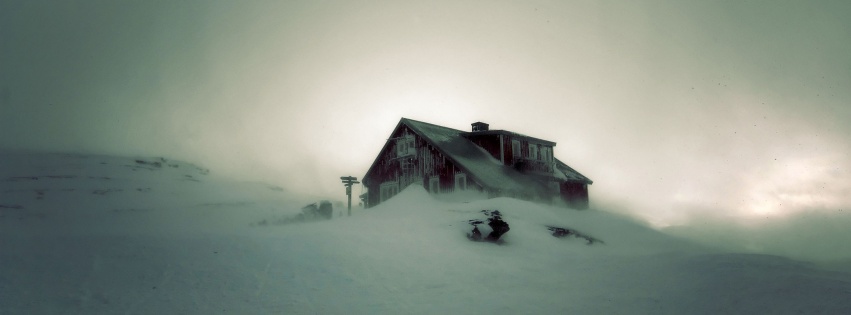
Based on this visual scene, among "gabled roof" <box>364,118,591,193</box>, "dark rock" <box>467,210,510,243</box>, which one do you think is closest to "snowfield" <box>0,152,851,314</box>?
"dark rock" <box>467,210,510,243</box>

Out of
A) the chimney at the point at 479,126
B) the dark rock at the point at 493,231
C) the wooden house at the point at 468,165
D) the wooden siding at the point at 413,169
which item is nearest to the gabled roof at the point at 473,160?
the wooden house at the point at 468,165

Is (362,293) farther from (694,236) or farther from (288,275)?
(694,236)

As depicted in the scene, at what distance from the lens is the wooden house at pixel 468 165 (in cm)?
3017

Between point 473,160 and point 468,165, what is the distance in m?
2.15

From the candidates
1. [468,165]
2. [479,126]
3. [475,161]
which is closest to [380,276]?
[468,165]

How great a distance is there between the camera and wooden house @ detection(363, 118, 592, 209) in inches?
1188

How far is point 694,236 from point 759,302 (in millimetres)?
22148

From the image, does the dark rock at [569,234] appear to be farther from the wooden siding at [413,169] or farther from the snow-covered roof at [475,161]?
the wooden siding at [413,169]

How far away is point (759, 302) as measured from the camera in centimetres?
1026

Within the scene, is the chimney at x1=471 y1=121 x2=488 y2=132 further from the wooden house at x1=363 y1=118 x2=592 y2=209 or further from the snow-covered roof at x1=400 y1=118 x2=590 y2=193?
the snow-covered roof at x1=400 y1=118 x2=590 y2=193

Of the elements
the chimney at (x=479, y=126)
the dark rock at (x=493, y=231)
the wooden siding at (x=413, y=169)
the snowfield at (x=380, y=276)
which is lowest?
the snowfield at (x=380, y=276)

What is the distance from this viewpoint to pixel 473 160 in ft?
106

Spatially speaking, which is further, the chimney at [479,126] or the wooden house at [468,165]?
the chimney at [479,126]

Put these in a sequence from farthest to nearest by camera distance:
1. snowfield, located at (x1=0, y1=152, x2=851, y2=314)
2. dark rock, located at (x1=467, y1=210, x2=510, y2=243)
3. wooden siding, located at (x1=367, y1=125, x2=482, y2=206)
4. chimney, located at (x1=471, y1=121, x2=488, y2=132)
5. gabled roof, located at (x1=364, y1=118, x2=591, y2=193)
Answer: chimney, located at (x1=471, y1=121, x2=488, y2=132) < wooden siding, located at (x1=367, y1=125, x2=482, y2=206) < gabled roof, located at (x1=364, y1=118, x2=591, y2=193) < dark rock, located at (x1=467, y1=210, x2=510, y2=243) < snowfield, located at (x1=0, y1=152, x2=851, y2=314)
